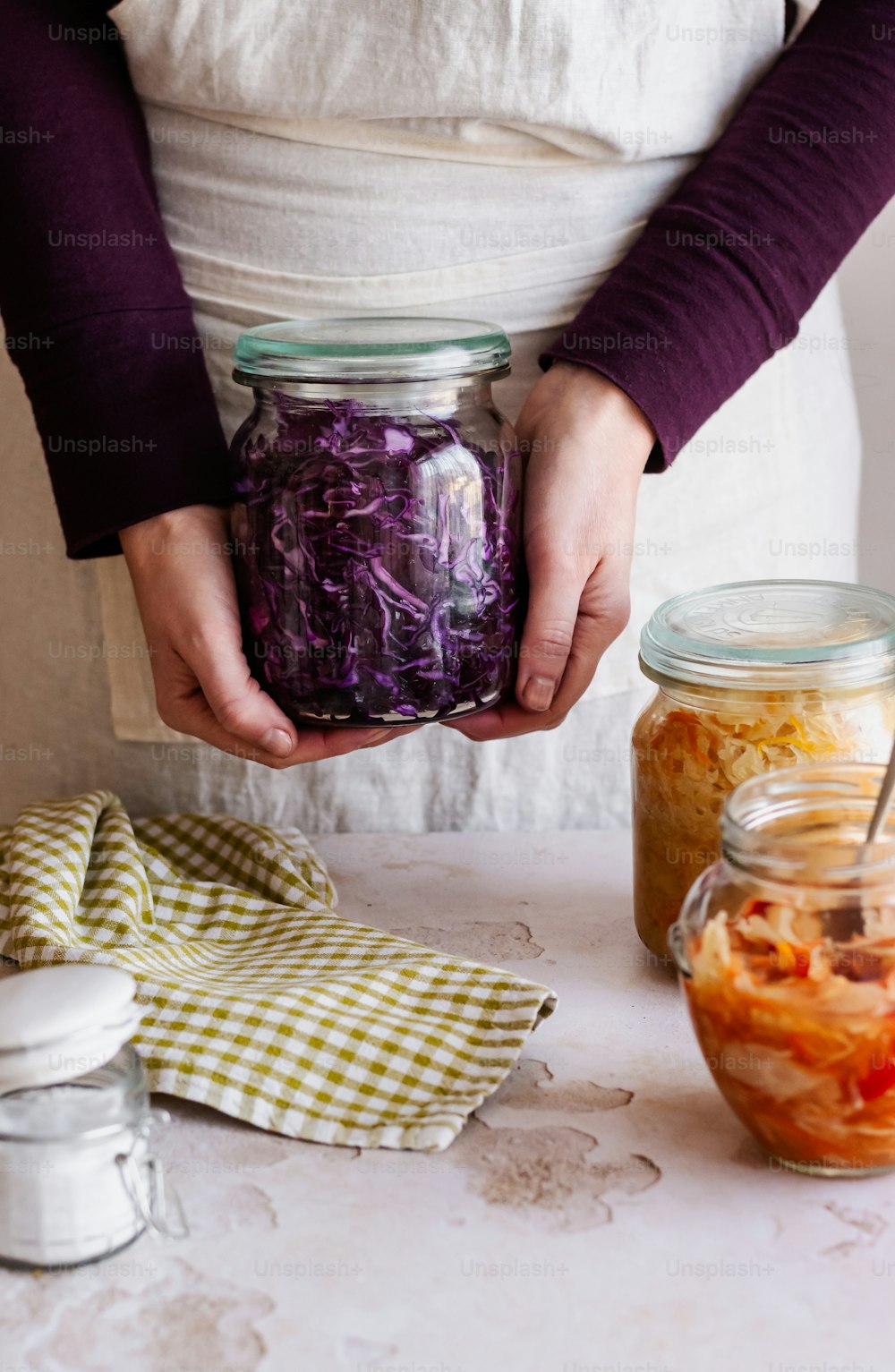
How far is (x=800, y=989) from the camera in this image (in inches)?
23.0

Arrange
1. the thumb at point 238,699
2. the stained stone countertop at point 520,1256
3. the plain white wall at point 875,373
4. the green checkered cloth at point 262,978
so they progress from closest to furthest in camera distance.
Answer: the stained stone countertop at point 520,1256, the green checkered cloth at point 262,978, the thumb at point 238,699, the plain white wall at point 875,373

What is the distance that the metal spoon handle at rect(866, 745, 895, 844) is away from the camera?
0.61 m

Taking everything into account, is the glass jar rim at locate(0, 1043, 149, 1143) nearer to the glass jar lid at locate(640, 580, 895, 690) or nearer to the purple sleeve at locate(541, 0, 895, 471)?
the glass jar lid at locate(640, 580, 895, 690)

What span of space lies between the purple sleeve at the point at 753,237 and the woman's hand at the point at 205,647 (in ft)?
0.76

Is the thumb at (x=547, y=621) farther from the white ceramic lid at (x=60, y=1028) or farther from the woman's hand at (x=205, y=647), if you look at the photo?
the white ceramic lid at (x=60, y=1028)

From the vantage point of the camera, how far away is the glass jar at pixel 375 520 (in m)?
0.72

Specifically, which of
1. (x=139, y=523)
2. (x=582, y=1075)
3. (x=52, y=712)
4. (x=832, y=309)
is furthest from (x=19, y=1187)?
(x=832, y=309)

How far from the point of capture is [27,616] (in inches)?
41.9

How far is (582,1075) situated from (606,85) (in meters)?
0.58

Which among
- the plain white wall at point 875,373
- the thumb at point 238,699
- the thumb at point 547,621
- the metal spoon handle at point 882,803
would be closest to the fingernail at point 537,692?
the thumb at point 547,621

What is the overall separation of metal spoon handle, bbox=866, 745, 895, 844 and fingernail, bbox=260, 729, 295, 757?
314 millimetres

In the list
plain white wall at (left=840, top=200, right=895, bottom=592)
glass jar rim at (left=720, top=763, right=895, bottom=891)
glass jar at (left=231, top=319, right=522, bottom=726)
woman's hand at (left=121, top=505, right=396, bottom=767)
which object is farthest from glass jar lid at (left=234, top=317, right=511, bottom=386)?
plain white wall at (left=840, top=200, right=895, bottom=592)

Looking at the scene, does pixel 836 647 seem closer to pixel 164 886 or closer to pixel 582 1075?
pixel 582 1075

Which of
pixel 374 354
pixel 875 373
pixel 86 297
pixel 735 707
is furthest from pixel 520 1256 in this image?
pixel 875 373
